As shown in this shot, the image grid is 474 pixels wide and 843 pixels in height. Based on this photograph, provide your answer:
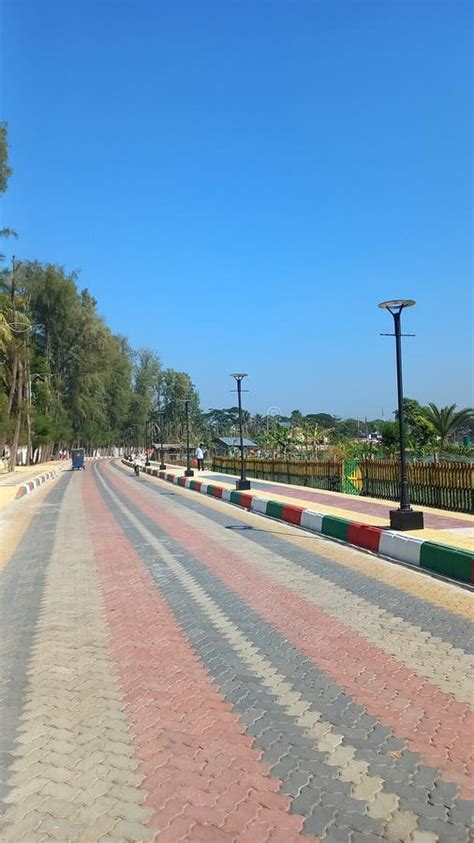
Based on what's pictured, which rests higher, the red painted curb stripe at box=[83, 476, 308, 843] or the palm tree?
the palm tree

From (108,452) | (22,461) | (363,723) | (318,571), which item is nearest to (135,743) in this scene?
(363,723)

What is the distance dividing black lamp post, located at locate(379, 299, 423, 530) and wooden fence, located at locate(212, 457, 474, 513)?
3.47 m

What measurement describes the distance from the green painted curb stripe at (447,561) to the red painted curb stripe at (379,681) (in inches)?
94.9

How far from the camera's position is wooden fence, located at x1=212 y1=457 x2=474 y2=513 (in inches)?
650

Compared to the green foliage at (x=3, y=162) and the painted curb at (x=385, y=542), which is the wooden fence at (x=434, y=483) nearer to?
the painted curb at (x=385, y=542)

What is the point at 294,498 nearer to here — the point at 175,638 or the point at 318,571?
the point at 318,571

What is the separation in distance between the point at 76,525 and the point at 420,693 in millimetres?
13294

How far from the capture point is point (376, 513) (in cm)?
1691

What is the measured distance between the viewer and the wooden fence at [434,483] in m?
16.3

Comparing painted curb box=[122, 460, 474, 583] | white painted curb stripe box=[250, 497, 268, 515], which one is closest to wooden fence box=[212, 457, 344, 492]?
white painted curb stripe box=[250, 497, 268, 515]

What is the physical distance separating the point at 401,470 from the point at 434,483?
4743 mm

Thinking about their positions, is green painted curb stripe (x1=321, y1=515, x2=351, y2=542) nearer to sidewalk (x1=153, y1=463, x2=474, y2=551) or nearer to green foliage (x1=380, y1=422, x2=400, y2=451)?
sidewalk (x1=153, y1=463, x2=474, y2=551)

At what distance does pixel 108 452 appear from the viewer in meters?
134

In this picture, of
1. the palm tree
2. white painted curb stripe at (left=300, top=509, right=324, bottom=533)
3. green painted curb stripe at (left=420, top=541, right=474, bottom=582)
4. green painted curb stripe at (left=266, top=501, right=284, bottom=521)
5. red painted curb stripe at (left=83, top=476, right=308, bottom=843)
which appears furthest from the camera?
the palm tree
